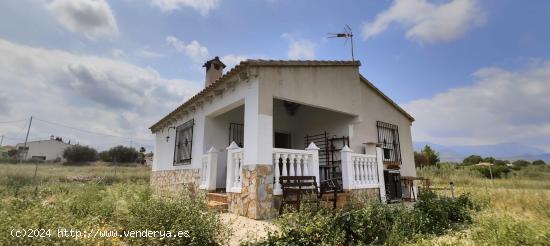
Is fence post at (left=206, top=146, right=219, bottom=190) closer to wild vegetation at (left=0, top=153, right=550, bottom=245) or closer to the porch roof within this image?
the porch roof

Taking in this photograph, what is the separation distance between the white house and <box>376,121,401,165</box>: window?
37 mm

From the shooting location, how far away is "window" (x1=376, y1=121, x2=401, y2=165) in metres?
9.68

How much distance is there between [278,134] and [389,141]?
13.9 feet

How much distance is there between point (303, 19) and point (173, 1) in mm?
3703

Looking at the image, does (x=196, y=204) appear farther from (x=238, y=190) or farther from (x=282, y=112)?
(x=282, y=112)

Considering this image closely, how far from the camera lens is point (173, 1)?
7.29 m

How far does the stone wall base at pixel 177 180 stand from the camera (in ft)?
27.9

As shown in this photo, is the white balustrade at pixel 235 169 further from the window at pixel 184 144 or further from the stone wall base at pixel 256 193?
the window at pixel 184 144

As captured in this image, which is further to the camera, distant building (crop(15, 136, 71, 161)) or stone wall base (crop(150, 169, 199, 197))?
distant building (crop(15, 136, 71, 161))

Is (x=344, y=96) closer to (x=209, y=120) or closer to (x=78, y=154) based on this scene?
(x=209, y=120)

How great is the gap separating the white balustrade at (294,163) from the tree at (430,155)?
2262 centimetres

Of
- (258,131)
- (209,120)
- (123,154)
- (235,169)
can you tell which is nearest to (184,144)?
(209,120)

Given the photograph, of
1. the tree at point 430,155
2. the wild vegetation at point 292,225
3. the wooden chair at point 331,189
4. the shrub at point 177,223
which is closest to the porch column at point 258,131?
the wooden chair at point 331,189

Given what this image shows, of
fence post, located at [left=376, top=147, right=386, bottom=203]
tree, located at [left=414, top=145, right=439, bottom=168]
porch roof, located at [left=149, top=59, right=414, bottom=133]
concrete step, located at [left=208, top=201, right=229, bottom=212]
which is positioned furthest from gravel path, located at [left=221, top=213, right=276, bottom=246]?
tree, located at [left=414, top=145, right=439, bottom=168]
